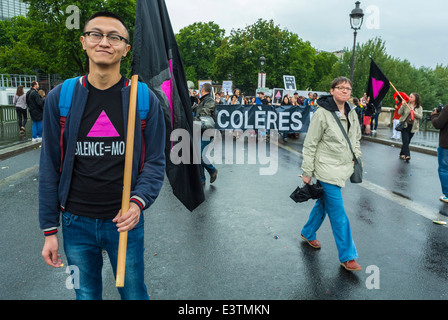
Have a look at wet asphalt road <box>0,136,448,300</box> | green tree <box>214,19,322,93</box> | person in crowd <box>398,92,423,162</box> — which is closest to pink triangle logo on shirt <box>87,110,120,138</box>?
wet asphalt road <box>0,136,448,300</box>

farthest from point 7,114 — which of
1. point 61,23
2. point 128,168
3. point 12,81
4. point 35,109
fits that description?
point 12,81

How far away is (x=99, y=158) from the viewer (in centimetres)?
194

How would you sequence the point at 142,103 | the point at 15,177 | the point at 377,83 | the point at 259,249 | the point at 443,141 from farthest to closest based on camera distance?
the point at 377,83, the point at 15,177, the point at 443,141, the point at 259,249, the point at 142,103

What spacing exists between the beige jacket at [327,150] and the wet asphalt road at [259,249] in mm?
929

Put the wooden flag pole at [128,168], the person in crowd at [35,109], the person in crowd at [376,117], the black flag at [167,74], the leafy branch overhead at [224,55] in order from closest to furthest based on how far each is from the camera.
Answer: the wooden flag pole at [128,168] < the black flag at [167,74] < the person in crowd at [35,109] < the person in crowd at [376,117] < the leafy branch overhead at [224,55]

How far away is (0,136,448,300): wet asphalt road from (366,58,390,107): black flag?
437 centimetres

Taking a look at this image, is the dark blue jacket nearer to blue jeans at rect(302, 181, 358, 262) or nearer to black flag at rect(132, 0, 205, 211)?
black flag at rect(132, 0, 205, 211)

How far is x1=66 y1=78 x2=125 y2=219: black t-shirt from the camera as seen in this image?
1929mm

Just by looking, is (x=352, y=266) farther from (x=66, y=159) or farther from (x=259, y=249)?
(x=66, y=159)

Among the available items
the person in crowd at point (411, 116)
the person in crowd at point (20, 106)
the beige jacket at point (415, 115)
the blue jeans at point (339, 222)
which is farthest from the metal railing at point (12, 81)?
the blue jeans at point (339, 222)

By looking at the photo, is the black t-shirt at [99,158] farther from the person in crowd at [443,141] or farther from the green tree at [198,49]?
the green tree at [198,49]

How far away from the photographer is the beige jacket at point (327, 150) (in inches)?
150

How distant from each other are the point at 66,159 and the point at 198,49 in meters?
67.4
